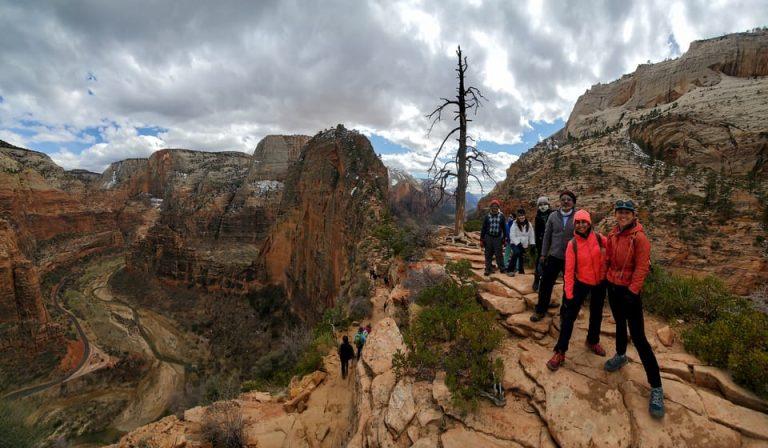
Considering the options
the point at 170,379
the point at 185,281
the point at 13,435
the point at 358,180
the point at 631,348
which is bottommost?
the point at 170,379

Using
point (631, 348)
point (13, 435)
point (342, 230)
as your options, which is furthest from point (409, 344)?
point (342, 230)

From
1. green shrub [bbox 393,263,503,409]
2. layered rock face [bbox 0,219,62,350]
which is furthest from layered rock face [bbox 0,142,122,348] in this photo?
green shrub [bbox 393,263,503,409]

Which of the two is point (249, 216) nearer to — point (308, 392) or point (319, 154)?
point (319, 154)

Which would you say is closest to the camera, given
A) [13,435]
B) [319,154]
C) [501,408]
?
[501,408]

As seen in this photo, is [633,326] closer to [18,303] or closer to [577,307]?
[577,307]

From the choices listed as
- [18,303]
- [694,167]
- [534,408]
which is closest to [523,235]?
[534,408]

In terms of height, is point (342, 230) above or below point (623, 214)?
below

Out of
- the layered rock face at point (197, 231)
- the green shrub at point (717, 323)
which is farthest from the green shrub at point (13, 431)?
the layered rock face at point (197, 231)
